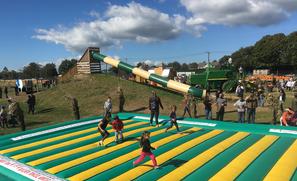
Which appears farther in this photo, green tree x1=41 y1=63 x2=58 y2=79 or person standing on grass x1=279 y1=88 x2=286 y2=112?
green tree x1=41 y1=63 x2=58 y2=79

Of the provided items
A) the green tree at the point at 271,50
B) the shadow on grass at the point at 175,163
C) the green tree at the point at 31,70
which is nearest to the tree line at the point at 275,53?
the green tree at the point at 271,50

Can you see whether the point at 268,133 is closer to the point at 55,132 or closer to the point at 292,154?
the point at 292,154

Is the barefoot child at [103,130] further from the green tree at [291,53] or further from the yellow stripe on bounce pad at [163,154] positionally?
the green tree at [291,53]

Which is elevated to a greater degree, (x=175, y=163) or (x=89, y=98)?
(x=89, y=98)

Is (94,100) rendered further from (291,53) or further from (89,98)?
(291,53)

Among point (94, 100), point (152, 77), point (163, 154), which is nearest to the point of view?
point (163, 154)

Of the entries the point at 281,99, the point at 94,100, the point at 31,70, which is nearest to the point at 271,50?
the point at 281,99

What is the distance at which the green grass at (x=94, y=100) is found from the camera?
18.4m

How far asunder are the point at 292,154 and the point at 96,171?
526 centimetres

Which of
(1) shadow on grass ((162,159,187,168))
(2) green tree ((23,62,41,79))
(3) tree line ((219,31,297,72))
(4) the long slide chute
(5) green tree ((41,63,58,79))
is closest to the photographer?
(1) shadow on grass ((162,159,187,168))

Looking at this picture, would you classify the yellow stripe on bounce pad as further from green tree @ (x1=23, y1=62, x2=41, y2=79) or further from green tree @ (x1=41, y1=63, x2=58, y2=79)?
green tree @ (x1=23, y1=62, x2=41, y2=79)

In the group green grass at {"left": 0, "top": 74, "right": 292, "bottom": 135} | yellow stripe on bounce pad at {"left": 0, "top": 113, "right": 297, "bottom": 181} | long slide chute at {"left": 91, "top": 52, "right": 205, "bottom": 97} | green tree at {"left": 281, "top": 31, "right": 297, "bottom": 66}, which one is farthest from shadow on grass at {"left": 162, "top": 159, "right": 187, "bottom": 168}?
green tree at {"left": 281, "top": 31, "right": 297, "bottom": 66}

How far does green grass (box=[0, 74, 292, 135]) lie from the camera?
18.4 m

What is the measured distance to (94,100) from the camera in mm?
22422
